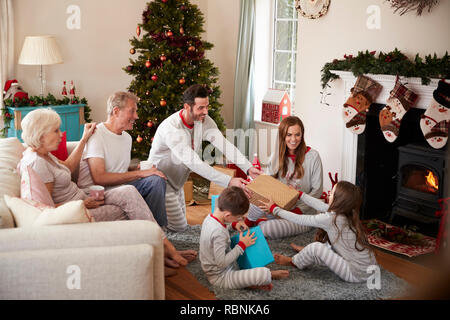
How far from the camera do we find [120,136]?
3.65 meters

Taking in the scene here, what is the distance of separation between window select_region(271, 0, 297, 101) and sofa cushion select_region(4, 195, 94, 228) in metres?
3.72

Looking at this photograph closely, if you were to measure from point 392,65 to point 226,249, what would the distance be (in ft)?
6.37

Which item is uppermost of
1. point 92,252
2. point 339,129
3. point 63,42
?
point 63,42

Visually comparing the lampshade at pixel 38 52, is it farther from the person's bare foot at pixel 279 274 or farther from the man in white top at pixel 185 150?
the person's bare foot at pixel 279 274

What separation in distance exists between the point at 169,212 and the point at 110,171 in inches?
26.3

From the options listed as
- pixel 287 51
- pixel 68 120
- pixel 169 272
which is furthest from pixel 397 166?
pixel 68 120

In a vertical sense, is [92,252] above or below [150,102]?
below

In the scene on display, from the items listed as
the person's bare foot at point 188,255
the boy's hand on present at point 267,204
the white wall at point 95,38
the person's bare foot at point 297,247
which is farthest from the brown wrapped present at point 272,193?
the white wall at point 95,38

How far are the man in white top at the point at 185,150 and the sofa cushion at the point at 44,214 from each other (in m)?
1.34

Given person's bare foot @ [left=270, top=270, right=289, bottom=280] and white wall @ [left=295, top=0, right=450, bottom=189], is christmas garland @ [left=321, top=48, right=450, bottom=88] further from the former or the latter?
person's bare foot @ [left=270, top=270, right=289, bottom=280]

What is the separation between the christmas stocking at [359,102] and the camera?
168 inches

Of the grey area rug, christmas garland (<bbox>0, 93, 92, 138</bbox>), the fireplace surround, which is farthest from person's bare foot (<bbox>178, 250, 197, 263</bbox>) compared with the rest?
christmas garland (<bbox>0, 93, 92, 138</bbox>)
